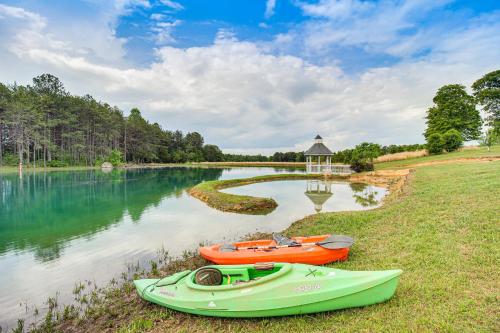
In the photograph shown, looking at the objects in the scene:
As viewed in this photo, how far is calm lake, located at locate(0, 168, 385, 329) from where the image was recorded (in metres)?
6.88

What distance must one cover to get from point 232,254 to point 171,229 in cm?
600

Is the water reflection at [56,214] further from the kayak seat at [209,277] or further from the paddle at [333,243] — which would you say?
the paddle at [333,243]

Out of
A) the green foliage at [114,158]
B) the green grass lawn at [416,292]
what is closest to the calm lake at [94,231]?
the green grass lawn at [416,292]

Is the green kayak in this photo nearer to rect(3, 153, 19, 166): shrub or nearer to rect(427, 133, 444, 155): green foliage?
rect(427, 133, 444, 155): green foliage

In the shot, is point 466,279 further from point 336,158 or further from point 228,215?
point 336,158

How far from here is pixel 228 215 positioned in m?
14.9

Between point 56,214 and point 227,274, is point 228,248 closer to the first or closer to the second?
point 227,274

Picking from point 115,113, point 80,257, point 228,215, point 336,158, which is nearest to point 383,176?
point 336,158

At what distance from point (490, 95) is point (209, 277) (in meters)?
45.4

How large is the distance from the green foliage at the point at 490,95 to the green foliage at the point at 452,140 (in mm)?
3836

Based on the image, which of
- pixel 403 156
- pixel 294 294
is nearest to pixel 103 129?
pixel 403 156

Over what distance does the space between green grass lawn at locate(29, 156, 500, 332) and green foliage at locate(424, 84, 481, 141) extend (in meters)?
38.9

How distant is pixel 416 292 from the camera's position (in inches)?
179

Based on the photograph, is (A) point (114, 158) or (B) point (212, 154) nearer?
(A) point (114, 158)
